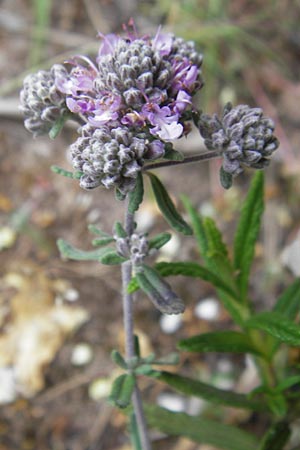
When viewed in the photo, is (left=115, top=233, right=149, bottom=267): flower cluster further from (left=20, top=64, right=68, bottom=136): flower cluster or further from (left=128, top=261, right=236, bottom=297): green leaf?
(left=20, top=64, right=68, bottom=136): flower cluster

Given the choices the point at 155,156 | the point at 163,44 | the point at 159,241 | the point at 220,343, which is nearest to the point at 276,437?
the point at 220,343

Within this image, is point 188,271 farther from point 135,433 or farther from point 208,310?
point 208,310

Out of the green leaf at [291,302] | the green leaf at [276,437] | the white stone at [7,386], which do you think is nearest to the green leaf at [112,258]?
the green leaf at [291,302]

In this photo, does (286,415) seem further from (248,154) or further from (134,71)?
(134,71)

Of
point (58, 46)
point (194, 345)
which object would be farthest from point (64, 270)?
point (58, 46)

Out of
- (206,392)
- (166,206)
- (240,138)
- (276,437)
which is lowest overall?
(276,437)

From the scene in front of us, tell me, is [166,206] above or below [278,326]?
above

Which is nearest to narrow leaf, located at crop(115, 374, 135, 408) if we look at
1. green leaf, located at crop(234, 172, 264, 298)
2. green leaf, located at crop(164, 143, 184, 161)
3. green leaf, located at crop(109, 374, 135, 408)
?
green leaf, located at crop(109, 374, 135, 408)
